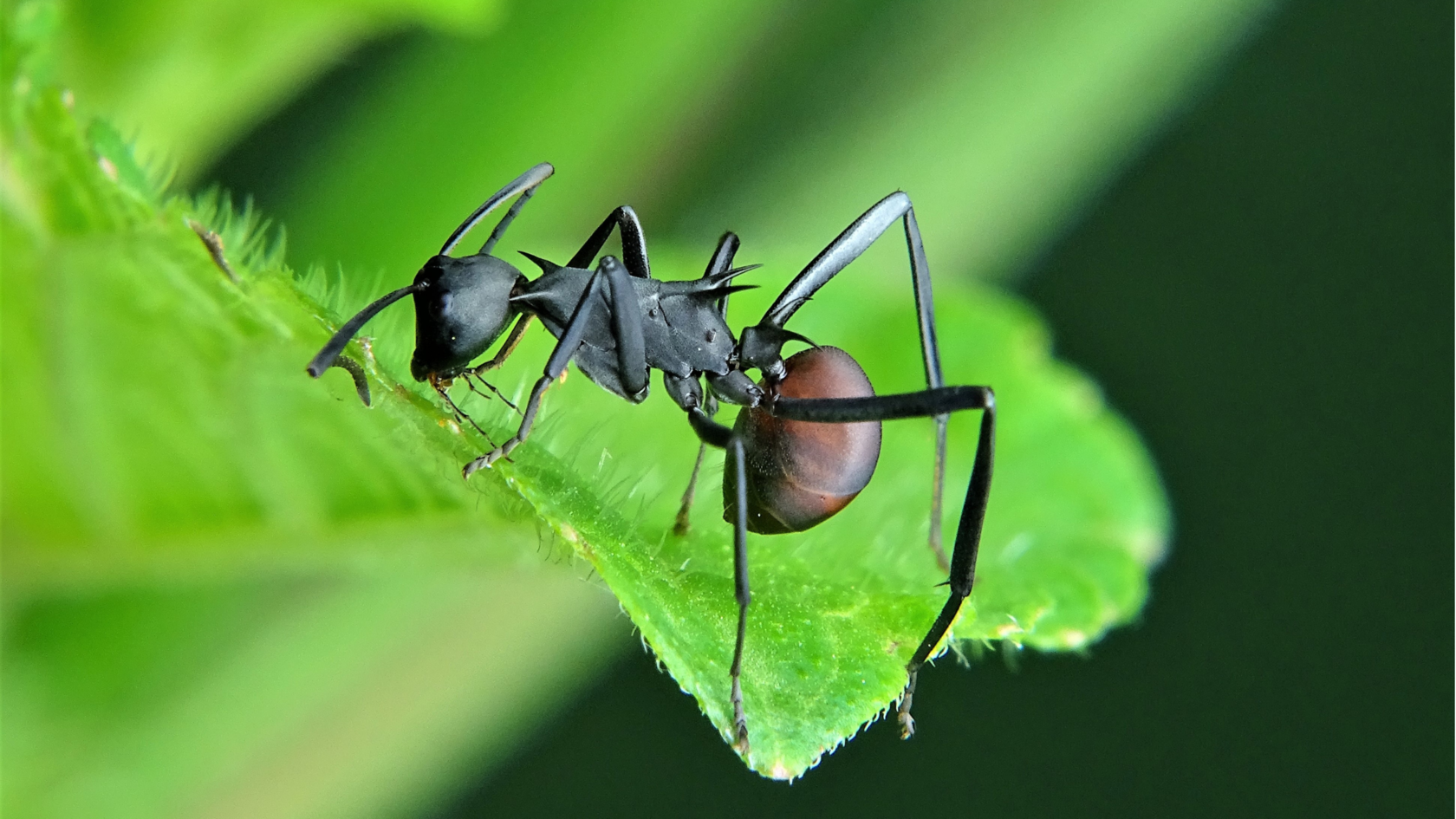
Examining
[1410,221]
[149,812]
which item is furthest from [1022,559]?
[1410,221]

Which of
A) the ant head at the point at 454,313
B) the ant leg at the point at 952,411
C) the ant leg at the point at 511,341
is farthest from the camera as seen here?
the ant leg at the point at 511,341

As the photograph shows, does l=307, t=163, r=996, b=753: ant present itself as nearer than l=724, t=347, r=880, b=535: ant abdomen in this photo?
Yes

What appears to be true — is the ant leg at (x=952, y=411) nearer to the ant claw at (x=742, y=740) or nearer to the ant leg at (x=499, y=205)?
the ant claw at (x=742, y=740)

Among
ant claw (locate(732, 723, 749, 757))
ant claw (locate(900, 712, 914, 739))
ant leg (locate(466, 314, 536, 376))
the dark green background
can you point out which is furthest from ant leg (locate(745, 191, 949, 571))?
ant claw (locate(732, 723, 749, 757))

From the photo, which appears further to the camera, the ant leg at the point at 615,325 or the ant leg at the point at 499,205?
the ant leg at the point at 499,205

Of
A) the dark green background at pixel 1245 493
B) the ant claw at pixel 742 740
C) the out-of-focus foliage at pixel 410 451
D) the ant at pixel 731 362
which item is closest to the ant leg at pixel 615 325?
the ant at pixel 731 362

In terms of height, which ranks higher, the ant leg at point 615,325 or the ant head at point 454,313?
the ant head at point 454,313

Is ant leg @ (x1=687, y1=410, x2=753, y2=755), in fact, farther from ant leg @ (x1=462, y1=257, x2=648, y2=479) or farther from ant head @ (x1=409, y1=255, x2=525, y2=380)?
ant head @ (x1=409, y1=255, x2=525, y2=380)

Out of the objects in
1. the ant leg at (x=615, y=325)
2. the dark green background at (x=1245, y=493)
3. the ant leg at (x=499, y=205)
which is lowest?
the dark green background at (x=1245, y=493)
